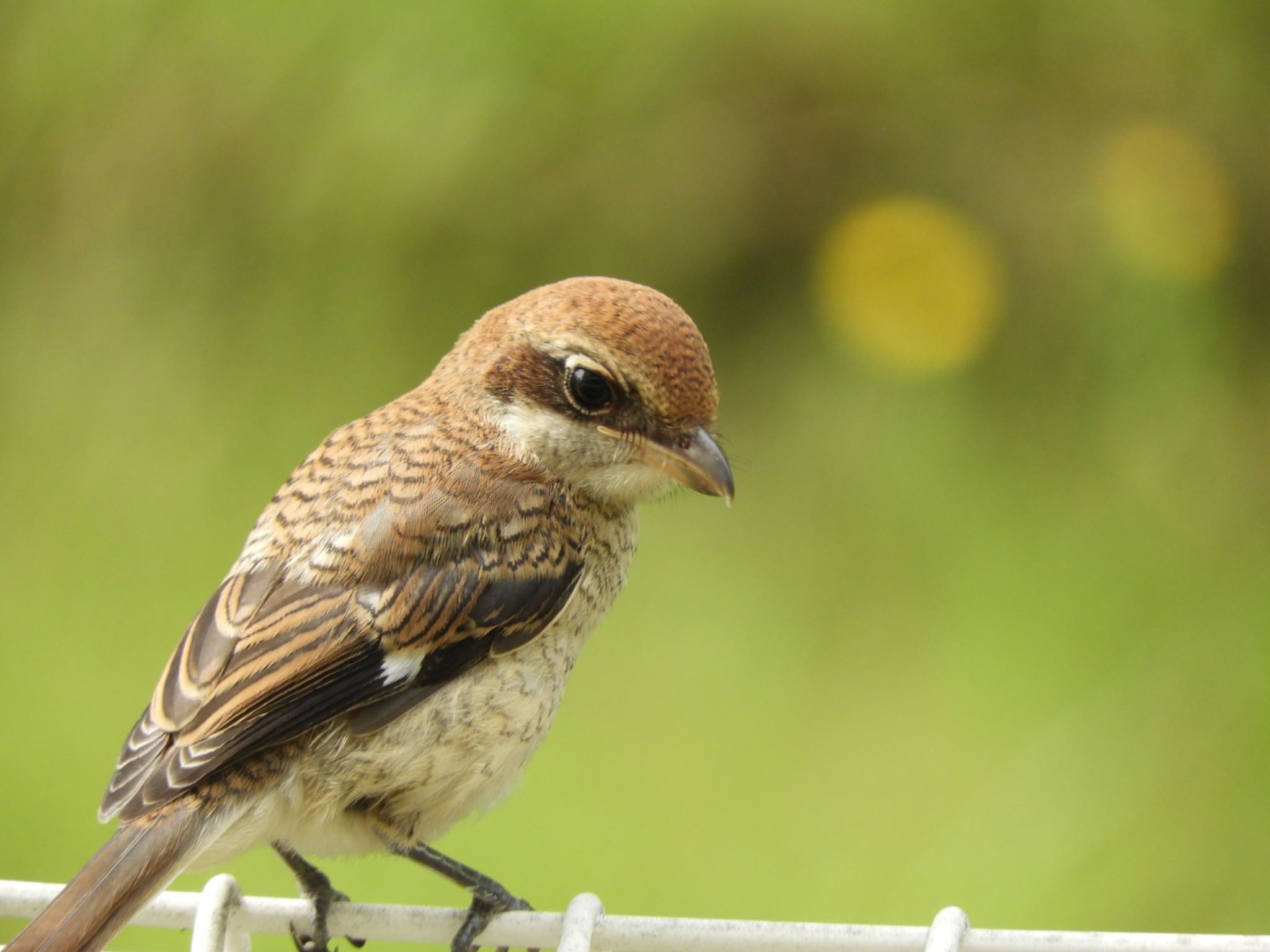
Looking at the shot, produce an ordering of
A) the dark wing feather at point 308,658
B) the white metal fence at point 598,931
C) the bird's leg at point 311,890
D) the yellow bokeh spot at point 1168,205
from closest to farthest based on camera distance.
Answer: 1. the white metal fence at point 598,931
2. the dark wing feather at point 308,658
3. the bird's leg at point 311,890
4. the yellow bokeh spot at point 1168,205

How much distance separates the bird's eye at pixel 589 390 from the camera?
5.27 feet

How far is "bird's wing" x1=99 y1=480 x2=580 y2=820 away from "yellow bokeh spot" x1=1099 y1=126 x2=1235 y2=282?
1.22 metres

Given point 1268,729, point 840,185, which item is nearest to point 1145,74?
point 840,185

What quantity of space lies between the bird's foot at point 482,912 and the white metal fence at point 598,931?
22mm

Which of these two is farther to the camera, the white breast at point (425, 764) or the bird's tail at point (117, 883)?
the white breast at point (425, 764)

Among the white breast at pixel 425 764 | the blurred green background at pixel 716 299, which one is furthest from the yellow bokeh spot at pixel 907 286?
the white breast at pixel 425 764

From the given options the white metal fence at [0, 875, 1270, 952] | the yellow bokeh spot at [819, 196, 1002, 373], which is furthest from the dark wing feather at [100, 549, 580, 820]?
the yellow bokeh spot at [819, 196, 1002, 373]

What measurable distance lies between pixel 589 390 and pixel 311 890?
576mm

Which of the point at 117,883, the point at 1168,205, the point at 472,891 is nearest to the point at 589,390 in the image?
the point at 472,891

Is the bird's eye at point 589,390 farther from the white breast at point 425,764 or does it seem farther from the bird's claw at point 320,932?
the bird's claw at point 320,932

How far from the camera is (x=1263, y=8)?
2.30 m

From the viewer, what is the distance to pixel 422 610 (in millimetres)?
1498

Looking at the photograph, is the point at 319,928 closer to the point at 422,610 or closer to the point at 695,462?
the point at 422,610

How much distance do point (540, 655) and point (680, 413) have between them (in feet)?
0.92
